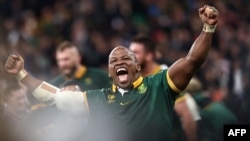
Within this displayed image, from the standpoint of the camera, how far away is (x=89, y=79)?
11.5 metres

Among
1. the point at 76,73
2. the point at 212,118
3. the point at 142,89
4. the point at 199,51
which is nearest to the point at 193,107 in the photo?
the point at 212,118

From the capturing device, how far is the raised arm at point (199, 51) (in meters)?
7.18

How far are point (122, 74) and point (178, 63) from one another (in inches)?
21.7

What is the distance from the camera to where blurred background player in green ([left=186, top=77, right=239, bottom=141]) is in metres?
10.3

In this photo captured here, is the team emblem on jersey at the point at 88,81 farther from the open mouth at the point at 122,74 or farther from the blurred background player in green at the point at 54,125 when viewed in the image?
the open mouth at the point at 122,74

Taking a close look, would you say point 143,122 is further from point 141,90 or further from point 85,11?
point 85,11

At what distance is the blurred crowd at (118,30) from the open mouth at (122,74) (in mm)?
7228

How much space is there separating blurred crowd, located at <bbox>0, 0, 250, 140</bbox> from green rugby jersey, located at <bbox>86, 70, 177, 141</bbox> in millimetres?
7186

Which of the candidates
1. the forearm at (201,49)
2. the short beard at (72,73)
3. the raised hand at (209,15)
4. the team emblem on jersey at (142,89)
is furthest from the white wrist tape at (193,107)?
the raised hand at (209,15)

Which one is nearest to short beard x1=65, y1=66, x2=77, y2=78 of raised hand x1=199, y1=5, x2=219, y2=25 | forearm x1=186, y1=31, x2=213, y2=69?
forearm x1=186, y1=31, x2=213, y2=69

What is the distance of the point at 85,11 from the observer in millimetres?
19031

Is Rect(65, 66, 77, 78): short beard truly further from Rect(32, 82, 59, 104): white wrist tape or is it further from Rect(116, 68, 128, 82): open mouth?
Rect(116, 68, 128, 82): open mouth

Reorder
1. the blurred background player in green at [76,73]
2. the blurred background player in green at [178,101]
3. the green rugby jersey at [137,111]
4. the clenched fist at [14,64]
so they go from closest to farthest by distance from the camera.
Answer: the green rugby jersey at [137,111] < the clenched fist at [14,64] < the blurred background player in green at [178,101] < the blurred background player in green at [76,73]

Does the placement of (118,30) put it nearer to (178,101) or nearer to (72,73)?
(72,73)
